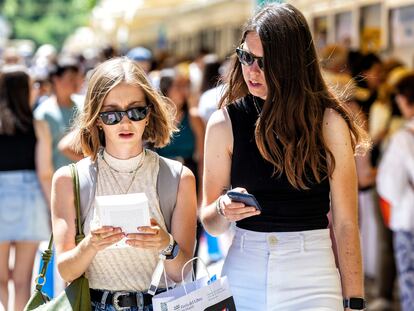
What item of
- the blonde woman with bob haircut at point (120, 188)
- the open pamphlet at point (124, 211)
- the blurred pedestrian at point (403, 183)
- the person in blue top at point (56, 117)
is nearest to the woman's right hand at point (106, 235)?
the open pamphlet at point (124, 211)

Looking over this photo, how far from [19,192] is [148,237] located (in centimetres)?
348

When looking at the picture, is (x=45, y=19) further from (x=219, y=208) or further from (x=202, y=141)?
(x=219, y=208)

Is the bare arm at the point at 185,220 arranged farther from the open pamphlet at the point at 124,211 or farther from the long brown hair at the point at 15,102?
the long brown hair at the point at 15,102

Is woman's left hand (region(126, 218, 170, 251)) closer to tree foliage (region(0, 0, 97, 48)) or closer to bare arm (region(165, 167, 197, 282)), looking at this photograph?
bare arm (region(165, 167, 197, 282))

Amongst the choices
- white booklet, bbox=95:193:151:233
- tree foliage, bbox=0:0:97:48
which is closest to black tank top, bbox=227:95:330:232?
white booklet, bbox=95:193:151:233

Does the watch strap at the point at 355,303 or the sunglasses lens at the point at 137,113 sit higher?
the sunglasses lens at the point at 137,113

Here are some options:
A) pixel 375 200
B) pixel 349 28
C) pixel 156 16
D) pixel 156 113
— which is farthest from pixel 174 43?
pixel 156 113

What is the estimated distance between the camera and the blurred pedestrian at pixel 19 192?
6.32 m

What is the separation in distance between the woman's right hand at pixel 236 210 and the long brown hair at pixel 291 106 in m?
0.23

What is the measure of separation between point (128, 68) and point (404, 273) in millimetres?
3978

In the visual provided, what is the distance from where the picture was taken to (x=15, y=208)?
641 centimetres

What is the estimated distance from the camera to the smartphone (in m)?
3.18

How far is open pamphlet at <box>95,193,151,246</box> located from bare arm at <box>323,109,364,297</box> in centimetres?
76

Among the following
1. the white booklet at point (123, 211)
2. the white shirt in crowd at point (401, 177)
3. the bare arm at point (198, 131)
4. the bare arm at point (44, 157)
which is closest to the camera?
the white booklet at point (123, 211)
